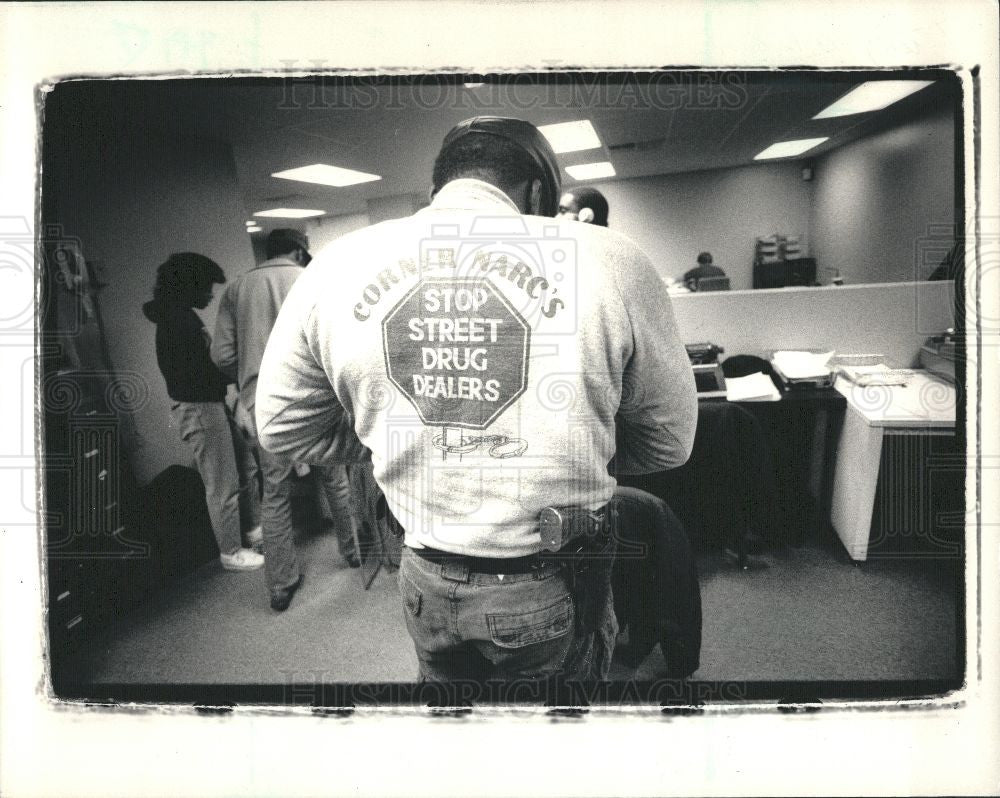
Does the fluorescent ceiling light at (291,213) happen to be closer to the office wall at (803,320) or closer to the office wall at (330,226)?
the office wall at (330,226)

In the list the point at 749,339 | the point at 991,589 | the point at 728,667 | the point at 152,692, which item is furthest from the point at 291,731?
the point at 749,339

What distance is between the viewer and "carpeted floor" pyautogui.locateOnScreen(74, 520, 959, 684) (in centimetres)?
100

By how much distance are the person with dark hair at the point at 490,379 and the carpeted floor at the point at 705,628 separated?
447 mm

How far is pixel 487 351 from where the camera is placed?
729mm

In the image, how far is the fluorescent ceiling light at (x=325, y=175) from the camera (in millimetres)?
1221

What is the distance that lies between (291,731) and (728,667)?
3.50ft

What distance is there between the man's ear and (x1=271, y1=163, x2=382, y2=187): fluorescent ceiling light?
48 cm

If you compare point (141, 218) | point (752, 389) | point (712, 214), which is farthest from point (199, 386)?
point (712, 214)

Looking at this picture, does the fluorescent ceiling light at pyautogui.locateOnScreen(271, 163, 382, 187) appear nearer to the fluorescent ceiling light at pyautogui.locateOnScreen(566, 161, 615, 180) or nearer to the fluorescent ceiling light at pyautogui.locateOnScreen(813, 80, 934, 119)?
the fluorescent ceiling light at pyautogui.locateOnScreen(813, 80, 934, 119)

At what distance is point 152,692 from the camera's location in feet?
3.23

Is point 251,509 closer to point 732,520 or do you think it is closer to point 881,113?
point 732,520

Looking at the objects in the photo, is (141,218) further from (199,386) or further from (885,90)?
(885,90)

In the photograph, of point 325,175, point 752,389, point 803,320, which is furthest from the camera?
point 803,320

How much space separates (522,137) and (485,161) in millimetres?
90
